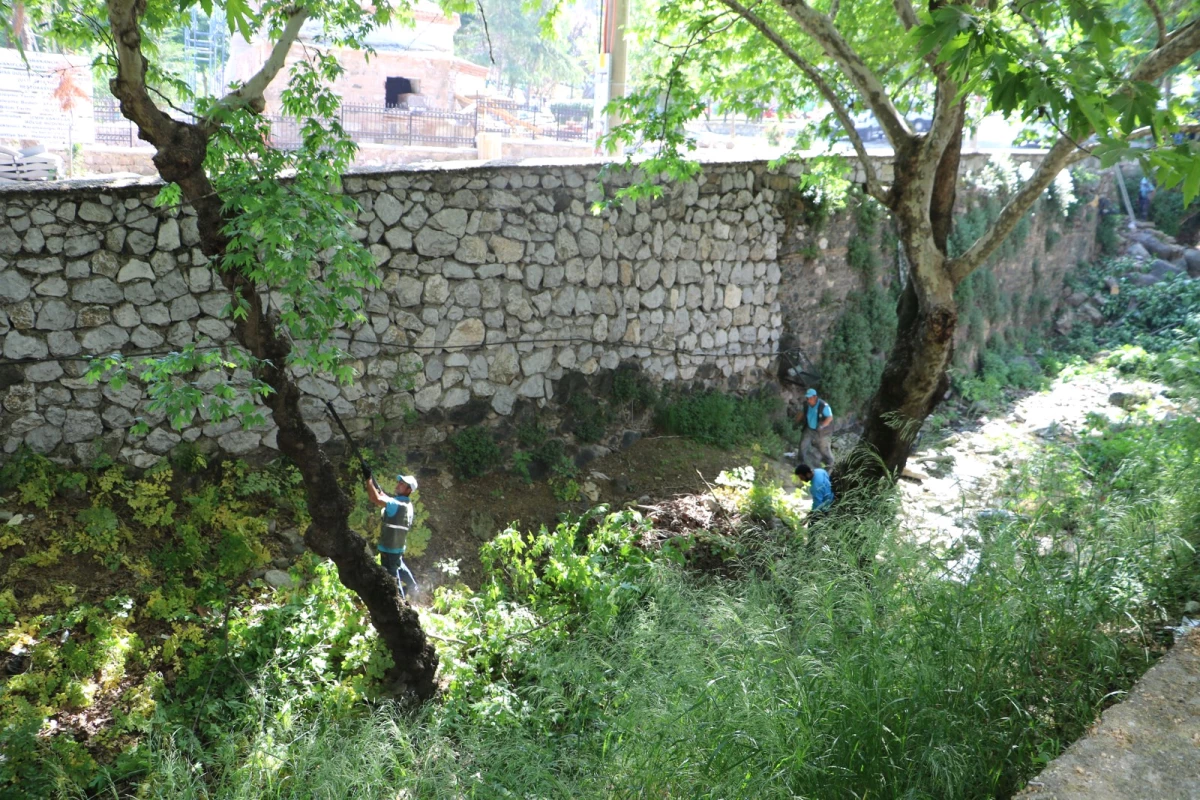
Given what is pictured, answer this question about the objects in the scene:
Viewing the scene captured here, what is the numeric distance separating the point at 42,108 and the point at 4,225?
10.6 metres

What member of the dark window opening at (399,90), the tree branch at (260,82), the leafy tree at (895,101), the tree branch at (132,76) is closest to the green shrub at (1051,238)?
the leafy tree at (895,101)

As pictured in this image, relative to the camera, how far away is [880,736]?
3.23m

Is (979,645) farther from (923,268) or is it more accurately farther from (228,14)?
(923,268)

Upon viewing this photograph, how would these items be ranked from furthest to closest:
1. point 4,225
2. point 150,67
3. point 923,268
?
point 923,268
point 4,225
point 150,67

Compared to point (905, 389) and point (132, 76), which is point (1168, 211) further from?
point (132, 76)

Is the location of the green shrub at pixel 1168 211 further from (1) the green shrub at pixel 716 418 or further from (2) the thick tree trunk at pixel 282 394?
(2) the thick tree trunk at pixel 282 394

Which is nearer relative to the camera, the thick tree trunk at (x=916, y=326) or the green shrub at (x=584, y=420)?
the thick tree trunk at (x=916, y=326)

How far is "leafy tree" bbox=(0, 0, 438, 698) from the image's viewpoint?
4246 mm

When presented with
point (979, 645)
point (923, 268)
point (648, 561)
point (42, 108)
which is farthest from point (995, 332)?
point (42, 108)

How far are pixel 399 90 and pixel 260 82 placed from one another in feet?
65.4

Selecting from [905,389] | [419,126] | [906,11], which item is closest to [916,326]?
[905,389]

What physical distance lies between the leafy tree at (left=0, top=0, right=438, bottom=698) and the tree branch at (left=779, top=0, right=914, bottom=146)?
2.99 m

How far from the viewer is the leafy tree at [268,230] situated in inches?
167

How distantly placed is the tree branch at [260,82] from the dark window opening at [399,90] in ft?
62.6
